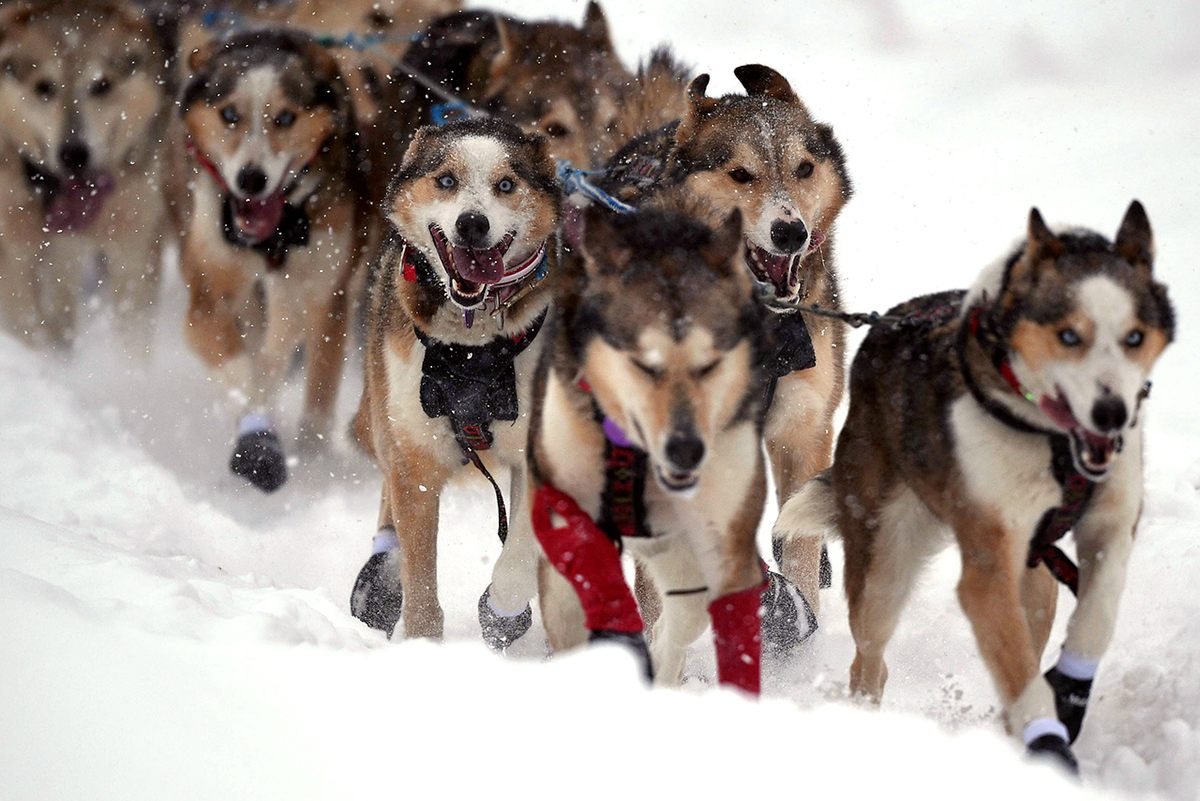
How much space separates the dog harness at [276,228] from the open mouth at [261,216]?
0.6 inches

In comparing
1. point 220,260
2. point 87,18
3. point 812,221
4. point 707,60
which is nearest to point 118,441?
point 220,260

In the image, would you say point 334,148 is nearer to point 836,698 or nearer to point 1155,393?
point 836,698

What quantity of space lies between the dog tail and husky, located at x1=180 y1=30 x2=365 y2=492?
9.22ft

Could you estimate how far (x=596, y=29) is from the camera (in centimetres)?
657

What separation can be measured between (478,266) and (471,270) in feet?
0.09

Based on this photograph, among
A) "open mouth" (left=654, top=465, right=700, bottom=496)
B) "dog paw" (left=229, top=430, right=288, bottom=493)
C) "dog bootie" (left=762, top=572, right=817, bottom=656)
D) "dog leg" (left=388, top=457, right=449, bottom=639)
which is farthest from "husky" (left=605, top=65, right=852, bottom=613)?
"dog paw" (left=229, top=430, right=288, bottom=493)

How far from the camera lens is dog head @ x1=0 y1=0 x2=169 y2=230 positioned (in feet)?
23.6

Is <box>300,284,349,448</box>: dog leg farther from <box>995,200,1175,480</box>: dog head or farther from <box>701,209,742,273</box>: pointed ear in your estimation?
<box>995,200,1175,480</box>: dog head

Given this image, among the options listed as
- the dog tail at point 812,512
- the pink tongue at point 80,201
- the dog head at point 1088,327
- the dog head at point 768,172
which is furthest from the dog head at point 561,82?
the dog head at point 1088,327

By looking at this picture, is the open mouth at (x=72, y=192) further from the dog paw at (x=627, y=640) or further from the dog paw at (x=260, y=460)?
the dog paw at (x=627, y=640)

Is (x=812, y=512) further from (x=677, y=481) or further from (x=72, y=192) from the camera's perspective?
(x=72, y=192)

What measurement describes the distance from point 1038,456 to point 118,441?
450cm

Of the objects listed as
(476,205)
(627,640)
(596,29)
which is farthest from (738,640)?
(596,29)

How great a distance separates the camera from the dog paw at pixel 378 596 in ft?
16.3
